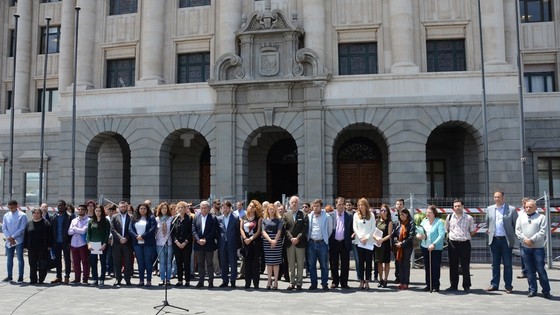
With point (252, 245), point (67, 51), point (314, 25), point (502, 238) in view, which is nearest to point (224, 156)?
point (314, 25)

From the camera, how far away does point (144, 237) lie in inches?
489

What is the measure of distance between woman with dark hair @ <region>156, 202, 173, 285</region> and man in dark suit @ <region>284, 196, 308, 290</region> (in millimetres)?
2929

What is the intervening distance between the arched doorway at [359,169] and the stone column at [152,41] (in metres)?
10.8

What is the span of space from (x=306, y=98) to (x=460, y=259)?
14164mm

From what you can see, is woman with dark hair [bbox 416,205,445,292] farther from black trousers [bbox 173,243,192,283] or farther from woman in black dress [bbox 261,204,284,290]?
black trousers [bbox 173,243,192,283]

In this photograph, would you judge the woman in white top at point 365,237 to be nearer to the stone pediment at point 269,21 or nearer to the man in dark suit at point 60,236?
the man in dark suit at point 60,236

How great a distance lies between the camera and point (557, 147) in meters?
25.3

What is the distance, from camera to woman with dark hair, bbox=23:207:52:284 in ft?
41.9

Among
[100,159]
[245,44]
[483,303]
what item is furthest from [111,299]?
[100,159]

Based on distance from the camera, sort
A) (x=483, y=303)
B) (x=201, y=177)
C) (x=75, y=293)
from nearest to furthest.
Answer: (x=483, y=303) → (x=75, y=293) → (x=201, y=177)

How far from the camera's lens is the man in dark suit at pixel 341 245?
1198 cm

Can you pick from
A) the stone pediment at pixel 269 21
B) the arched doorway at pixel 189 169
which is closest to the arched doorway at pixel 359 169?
the stone pediment at pixel 269 21

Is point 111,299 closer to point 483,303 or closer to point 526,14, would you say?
point 483,303

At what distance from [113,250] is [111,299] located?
209cm
